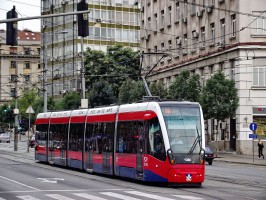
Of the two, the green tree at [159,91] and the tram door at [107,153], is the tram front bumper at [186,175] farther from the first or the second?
the green tree at [159,91]

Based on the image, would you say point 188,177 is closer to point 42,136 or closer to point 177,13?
point 42,136

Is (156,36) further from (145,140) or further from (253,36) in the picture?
(145,140)

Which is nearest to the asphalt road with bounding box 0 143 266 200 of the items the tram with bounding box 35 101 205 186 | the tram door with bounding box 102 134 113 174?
the tram door with bounding box 102 134 113 174

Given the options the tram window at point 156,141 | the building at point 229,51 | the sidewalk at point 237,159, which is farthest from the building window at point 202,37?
the tram window at point 156,141

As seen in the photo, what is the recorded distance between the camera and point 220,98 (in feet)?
189

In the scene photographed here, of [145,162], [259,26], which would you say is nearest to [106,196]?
[145,162]

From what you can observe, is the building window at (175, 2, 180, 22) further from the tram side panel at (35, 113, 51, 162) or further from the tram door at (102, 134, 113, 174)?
the tram door at (102, 134, 113, 174)

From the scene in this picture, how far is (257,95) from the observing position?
58.5 m

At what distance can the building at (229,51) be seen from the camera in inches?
2275

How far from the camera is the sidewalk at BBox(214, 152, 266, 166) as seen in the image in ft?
164

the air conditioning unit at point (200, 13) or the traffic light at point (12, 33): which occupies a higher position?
the air conditioning unit at point (200, 13)

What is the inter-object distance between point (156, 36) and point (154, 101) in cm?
4968

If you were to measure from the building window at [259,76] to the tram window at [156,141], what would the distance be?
3196cm

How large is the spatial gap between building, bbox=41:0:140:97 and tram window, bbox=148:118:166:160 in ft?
243
